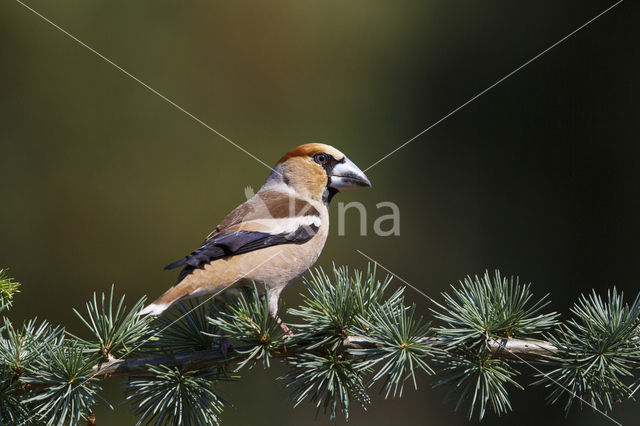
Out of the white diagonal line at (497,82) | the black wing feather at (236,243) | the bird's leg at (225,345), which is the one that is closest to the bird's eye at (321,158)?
the black wing feather at (236,243)

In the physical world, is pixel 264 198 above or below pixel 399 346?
above

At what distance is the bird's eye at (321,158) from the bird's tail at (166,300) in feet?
4.43

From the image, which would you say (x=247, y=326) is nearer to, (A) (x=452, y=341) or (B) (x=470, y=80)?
(A) (x=452, y=341)

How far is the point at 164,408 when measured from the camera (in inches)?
74.5

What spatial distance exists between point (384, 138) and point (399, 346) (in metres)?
4.32

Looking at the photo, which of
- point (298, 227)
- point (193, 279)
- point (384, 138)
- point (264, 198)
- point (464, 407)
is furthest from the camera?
point (384, 138)

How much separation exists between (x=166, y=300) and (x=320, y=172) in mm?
1442

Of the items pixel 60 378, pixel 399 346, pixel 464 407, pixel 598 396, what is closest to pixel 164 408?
pixel 60 378

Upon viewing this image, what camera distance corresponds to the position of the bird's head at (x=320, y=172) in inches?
132

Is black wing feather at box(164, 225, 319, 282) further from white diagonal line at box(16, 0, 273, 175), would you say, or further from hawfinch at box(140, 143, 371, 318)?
white diagonal line at box(16, 0, 273, 175)

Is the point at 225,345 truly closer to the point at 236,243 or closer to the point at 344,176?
the point at 236,243

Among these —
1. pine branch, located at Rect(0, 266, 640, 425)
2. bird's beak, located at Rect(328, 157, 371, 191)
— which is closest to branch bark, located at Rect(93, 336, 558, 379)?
pine branch, located at Rect(0, 266, 640, 425)

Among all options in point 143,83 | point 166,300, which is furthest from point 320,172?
point 143,83

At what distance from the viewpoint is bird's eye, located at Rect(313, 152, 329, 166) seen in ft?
11.1
